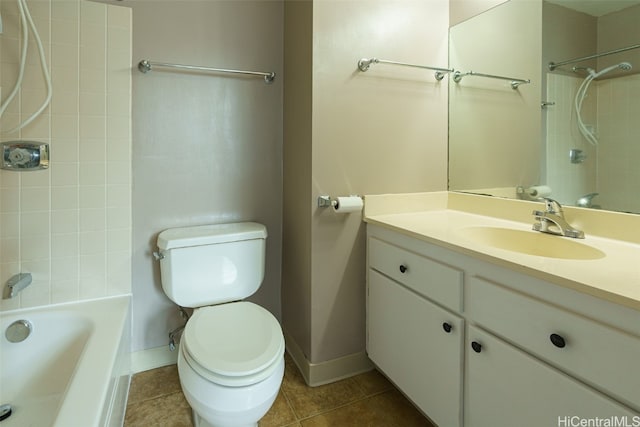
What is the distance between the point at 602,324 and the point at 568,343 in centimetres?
10

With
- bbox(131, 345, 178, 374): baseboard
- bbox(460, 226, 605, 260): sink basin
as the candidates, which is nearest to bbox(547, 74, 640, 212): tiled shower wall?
bbox(460, 226, 605, 260): sink basin

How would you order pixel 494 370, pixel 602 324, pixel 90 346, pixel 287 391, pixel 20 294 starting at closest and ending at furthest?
pixel 602 324 → pixel 494 370 → pixel 90 346 → pixel 20 294 → pixel 287 391

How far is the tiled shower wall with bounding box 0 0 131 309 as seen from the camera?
1.43m

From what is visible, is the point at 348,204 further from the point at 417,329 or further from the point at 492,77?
the point at 492,77

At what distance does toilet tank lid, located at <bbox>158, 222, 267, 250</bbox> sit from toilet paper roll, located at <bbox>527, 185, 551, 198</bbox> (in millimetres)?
1229

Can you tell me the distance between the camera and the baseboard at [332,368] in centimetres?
166

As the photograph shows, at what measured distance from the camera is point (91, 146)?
1550 millimetres

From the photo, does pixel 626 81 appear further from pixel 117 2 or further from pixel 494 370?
pixel 117 2

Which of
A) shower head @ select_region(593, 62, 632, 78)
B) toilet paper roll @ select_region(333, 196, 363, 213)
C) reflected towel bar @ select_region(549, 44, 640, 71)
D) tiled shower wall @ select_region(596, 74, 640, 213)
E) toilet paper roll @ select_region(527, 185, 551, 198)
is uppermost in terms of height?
reflected towel bar @ select_region(549, 44, 640, 71)

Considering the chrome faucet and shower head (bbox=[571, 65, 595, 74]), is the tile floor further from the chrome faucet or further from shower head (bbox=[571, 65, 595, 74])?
shower head (bbox=[571, 65, 595, 74])

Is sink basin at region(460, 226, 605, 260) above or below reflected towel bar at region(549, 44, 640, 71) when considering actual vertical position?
below

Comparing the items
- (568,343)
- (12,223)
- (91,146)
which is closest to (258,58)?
Result: (91,146)

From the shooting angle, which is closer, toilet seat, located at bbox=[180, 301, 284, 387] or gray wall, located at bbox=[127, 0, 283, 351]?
toilet seat, located at bbox=[180, 301, 284, 387]

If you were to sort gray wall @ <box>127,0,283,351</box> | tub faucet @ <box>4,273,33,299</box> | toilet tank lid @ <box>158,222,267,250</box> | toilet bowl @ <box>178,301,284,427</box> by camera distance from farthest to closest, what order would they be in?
gray wall @ <box>127,0,283,351</box>, toilet tank lid @ <box>158,222,267,250</box>, tub faucet @ <box>4,273,33,299</box>, toilet bowl @ <box>178,301,284,427</box>
